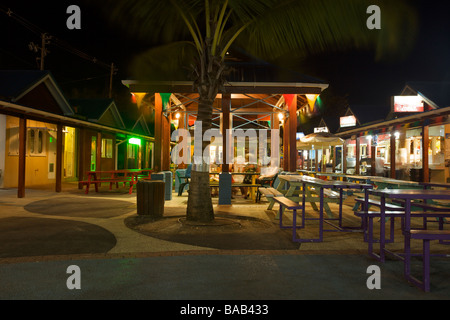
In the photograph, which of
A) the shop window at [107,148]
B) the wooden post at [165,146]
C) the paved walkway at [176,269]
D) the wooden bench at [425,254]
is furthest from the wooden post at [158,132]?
the shop window at [107,148]

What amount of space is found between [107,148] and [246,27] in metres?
18.0

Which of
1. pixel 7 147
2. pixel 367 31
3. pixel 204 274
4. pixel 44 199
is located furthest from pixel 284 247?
pixel 7 147

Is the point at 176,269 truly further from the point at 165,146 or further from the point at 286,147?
the point at 286,147

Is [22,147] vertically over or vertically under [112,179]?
over

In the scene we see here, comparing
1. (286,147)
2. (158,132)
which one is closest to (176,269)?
(158,132)

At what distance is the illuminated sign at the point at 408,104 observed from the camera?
22.1 meters

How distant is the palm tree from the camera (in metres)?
6.75

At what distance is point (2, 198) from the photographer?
11766 mm

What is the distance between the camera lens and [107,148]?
23641mm

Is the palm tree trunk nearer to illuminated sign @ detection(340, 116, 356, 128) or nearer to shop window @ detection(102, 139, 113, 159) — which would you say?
shop window @ detection(102, 139, 113, 159)

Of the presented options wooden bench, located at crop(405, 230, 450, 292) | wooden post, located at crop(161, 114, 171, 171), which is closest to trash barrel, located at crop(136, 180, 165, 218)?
wooden post, located at crop(161, 114, 171, 171)

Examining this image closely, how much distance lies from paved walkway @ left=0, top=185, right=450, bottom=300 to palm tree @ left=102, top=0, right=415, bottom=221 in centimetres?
233

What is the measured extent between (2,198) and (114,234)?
289 inches
